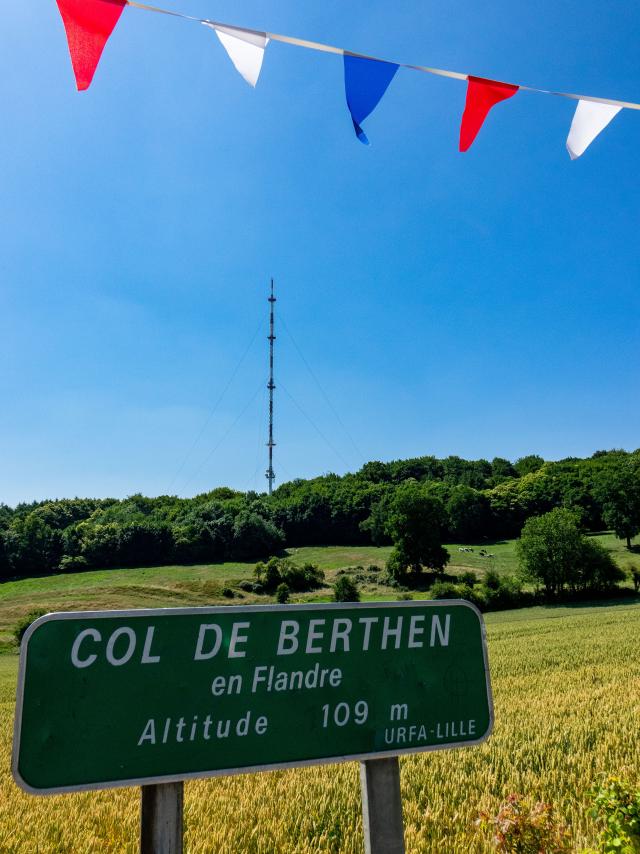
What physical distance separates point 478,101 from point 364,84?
1.40 m

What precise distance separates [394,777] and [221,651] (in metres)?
1.16

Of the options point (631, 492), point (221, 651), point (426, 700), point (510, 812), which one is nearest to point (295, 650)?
point (221, 651)

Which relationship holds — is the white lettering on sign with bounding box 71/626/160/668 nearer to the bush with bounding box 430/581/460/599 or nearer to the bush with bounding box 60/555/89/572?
the bush with bounding box 430/581/460/599

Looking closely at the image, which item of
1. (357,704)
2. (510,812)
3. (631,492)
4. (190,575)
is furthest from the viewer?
(631,492)

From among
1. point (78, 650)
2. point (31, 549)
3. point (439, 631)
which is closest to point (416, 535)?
point (31, 549)

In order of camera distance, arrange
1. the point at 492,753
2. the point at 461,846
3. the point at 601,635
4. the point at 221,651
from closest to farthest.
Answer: the point at 221,651 < the point at 461,846 < the point at 492,753 < the point at 601,635

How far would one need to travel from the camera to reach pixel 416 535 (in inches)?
2933

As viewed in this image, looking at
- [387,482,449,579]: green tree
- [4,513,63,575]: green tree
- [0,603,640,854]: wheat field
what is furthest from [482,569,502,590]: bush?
[4,513,63,575]: green tree

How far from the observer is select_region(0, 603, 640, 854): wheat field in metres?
5.36

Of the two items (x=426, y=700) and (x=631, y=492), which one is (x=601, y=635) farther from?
(x=631, y=492)

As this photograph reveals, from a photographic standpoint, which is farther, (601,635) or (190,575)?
(190,575)

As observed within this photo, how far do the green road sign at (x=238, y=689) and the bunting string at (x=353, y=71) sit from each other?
4.94 meters

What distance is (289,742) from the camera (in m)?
2.62

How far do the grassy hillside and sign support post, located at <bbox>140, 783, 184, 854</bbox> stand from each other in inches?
1978
